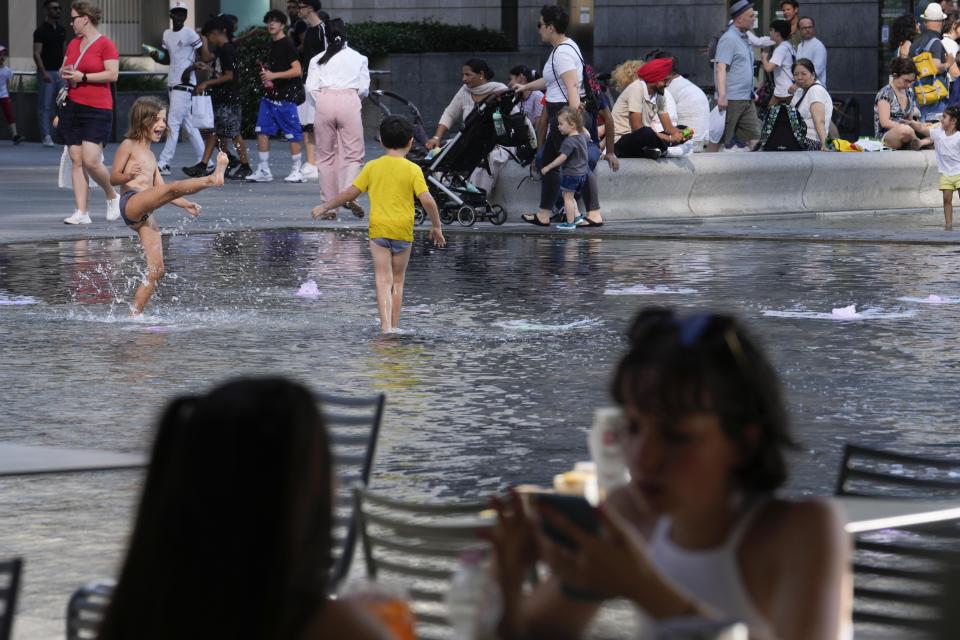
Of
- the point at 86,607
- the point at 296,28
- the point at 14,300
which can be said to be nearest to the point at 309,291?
the point at 14,300

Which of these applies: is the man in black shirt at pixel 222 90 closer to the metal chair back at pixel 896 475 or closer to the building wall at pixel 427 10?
the building wall at pixel 427 10

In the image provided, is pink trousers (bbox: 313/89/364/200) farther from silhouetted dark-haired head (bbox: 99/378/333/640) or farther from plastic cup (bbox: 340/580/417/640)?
silhouetted dark-haired head (bbox: 99/378/333/640)

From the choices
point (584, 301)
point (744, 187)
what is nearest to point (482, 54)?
point (744, 187)

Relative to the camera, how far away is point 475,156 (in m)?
18.5

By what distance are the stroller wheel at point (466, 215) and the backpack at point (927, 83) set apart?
292 inches

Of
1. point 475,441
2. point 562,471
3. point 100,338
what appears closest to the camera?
point 562,471

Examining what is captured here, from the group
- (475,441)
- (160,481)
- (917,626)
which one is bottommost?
(475,441)

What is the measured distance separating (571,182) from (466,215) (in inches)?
47.1

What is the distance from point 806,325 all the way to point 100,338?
4.28 m

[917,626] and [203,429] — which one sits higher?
[203,429]

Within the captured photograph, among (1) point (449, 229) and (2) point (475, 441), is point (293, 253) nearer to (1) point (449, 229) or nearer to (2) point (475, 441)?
(1) point (449, 229)

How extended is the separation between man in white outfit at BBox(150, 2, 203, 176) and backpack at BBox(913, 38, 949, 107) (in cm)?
913

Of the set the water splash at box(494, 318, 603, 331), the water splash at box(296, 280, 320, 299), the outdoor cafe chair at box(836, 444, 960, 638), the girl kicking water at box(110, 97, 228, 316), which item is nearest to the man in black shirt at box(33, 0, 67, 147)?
the water splash at box(296, 280, 320, 299)

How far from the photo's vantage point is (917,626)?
328 centimetres
